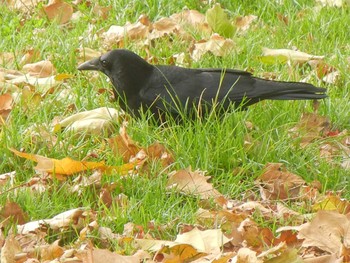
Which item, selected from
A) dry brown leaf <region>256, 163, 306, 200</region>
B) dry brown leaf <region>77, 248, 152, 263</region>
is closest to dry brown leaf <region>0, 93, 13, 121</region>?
dry brown leaf <region>256, 163, 306, 200</region>

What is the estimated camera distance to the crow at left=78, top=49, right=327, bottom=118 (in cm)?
475

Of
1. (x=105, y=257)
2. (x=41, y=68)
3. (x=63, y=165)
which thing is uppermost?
(x=105, y=257)

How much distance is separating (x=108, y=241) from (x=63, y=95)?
5.74 feet

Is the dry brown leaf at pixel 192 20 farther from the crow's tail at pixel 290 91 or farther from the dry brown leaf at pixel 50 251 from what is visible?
the dry brown leaf at pixel 50 251

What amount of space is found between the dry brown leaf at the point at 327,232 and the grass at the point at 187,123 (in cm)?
54

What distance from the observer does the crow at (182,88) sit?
4754 millimetres

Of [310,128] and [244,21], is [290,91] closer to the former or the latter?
[310,128]

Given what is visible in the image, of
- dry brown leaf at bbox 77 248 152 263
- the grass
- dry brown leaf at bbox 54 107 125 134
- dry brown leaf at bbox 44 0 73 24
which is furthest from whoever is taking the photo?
dry brown leaf at bbox 44 0 73 24

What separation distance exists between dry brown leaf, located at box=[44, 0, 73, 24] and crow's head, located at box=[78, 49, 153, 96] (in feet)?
4.73

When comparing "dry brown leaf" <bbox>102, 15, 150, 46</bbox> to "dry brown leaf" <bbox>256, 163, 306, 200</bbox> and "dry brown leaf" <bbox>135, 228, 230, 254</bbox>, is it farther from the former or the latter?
"dry brown leaf" <bbox>135, 228, 230, 254</bbox>

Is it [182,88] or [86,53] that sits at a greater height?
[182,88]

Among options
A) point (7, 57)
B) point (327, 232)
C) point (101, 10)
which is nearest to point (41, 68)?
point (7, 57)

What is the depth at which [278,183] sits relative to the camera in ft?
13.5

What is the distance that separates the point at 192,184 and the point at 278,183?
41 cm
